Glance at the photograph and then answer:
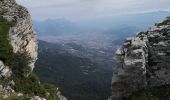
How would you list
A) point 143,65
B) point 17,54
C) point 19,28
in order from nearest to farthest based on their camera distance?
point 143,65 → point 17,54 → point 19,28

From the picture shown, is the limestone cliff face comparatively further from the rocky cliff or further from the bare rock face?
the bare rock face

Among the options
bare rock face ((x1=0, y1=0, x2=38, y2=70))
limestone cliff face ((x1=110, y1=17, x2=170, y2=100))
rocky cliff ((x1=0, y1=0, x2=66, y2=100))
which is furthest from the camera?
bare rock face ((x1=0, y1=0, x2=38, y2=70))

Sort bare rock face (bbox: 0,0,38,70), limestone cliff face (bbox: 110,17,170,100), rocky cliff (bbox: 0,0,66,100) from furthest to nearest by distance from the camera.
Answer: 1. bare rock face (bbox: 0,0,38,70)
2. rocky cliff (bbox: 0,0,66,100)
3. limestone cliff face (bbox: 110,17,170,100)

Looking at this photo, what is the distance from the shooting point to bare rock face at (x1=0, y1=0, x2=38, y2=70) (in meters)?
53.5

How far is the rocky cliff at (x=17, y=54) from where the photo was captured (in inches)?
1856

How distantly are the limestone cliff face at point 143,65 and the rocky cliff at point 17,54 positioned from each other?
379 inches

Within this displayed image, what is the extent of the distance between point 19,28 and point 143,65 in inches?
864

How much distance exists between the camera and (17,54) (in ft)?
164

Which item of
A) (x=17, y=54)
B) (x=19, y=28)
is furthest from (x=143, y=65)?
(x=19, y=28)

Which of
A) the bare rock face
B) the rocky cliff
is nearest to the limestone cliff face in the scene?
the rocky cliff

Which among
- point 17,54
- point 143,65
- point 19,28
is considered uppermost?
point 19,28

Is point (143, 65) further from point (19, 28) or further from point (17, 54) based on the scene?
point (19, 28)

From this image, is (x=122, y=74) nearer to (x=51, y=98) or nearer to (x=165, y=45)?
(x=165, y=45)

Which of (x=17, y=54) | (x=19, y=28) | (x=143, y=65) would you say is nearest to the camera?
(x=143, y=65)
